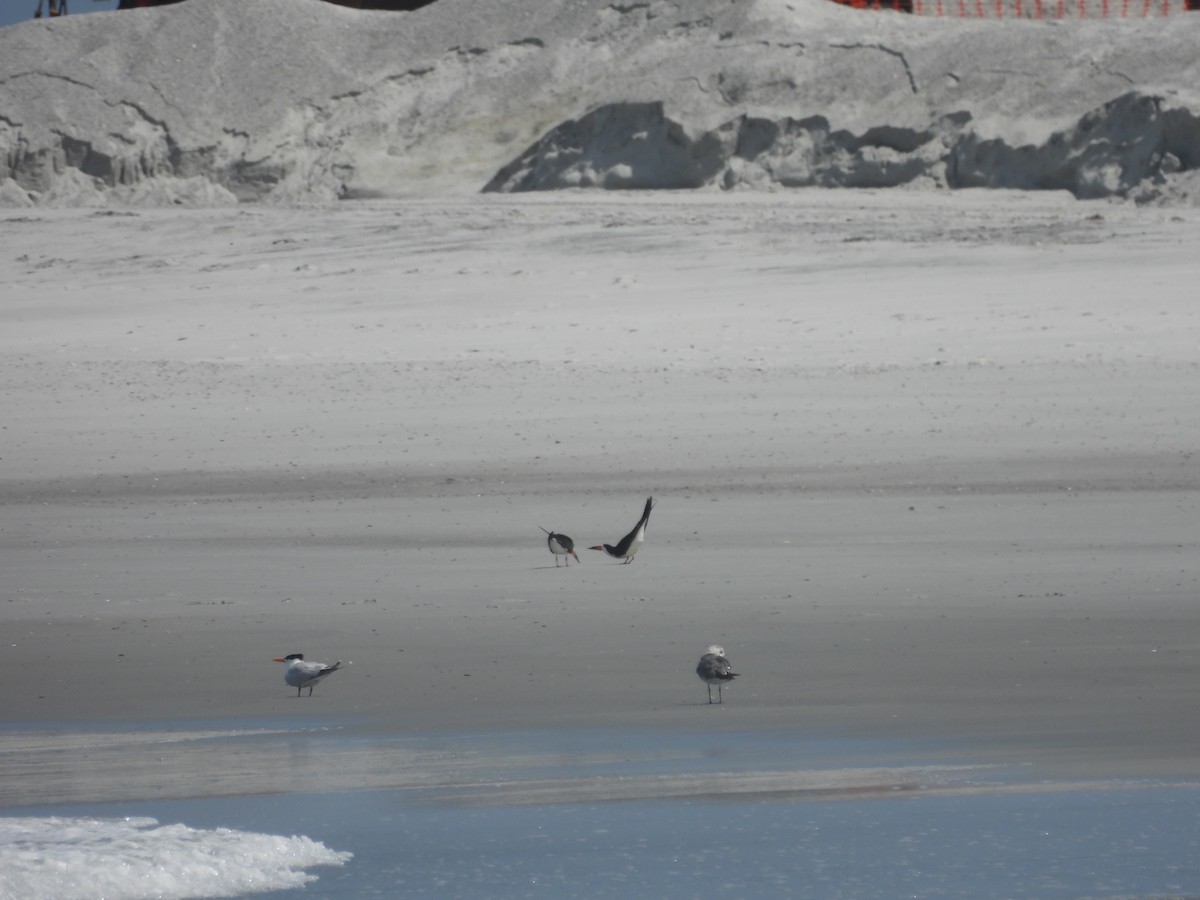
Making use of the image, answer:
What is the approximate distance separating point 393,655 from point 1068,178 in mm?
17561

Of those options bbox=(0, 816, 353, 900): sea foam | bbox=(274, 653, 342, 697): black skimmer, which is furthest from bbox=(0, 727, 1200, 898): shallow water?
bbox=(274, 653, 342, 697): black skimmer

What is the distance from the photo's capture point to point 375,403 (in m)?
11.6

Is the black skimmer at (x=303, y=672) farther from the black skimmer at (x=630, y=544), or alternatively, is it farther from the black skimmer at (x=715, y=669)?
the black skimmer at (x=630, y=544)

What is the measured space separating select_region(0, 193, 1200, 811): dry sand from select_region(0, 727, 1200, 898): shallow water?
0.30 meters

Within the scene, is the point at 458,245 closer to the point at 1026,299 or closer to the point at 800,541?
the point at 1026,299

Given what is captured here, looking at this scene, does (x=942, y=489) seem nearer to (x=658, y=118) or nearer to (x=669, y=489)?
(x=669, y=489)

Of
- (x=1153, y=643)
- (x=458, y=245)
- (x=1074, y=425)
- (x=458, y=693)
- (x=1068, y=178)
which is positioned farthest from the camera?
(x=1068, y=178)

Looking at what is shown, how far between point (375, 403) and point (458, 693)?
6256 mm

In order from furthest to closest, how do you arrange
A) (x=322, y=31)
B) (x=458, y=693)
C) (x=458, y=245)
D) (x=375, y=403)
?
(x=322, y=31) < (x=458, y=245) < (x=375, y=403) < (x=458, y=693)

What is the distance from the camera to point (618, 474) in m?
9.76

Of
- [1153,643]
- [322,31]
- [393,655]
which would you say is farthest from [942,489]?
[322,31]

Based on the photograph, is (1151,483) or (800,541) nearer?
(800,541)

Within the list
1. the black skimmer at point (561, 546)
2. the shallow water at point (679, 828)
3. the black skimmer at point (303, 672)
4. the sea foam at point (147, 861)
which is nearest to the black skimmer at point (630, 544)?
the black skimmer at point (561, 546)

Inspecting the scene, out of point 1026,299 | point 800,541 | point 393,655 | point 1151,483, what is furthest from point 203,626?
point 1026,299
